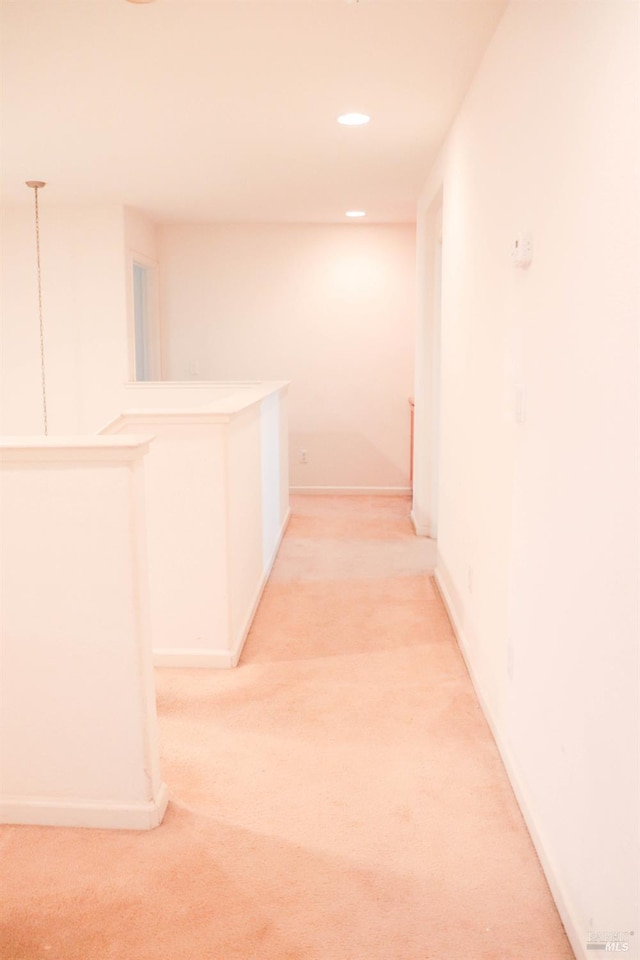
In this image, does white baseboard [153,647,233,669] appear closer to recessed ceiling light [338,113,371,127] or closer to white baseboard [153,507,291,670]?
white baseboard [153,507,291,670]

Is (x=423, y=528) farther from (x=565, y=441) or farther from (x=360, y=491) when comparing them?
(x=565, y=441)

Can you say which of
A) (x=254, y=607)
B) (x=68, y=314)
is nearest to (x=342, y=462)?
(x=68, y=314)

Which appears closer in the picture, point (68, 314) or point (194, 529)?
point (194, 529)

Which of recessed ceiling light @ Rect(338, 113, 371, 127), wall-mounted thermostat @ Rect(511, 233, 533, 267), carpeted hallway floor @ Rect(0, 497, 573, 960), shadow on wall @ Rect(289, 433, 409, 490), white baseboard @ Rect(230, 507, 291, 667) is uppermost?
recessed ceiling light @ Rect(338, 113, 371, 127)

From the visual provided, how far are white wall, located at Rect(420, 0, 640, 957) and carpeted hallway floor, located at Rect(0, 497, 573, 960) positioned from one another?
0.52 feet

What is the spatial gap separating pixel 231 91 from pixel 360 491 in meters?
4.25

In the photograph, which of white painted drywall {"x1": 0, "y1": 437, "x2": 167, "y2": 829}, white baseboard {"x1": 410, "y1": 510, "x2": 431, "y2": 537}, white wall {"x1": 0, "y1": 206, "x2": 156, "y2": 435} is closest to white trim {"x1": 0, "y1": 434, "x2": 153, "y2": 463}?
white painted drywall {"x1": 0, "y1": 437, "x2": 167, "y2": 829}

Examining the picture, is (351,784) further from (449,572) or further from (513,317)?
(449,572)

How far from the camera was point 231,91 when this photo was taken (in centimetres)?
327

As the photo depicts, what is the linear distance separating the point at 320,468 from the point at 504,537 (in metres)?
4.61

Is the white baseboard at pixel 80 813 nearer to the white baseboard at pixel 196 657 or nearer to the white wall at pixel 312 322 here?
the white baseboard at pixel 196 657

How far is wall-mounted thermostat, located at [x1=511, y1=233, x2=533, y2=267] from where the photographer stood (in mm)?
2177

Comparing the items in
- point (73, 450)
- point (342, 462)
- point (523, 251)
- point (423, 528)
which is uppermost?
point (523, 251)

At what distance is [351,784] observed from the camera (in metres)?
2.40
